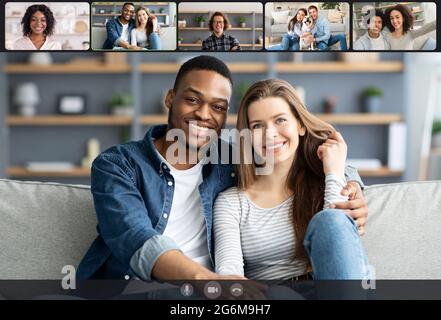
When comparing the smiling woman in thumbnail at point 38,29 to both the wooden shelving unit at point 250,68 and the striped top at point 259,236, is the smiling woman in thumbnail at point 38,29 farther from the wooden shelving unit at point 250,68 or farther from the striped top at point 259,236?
the wooden shelving unit at point 250,68

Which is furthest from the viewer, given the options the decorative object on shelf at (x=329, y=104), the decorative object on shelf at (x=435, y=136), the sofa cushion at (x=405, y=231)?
the decorative object on shelf at (x=435, y=136)

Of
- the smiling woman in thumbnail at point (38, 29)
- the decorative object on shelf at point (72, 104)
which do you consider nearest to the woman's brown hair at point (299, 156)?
the smiling woman in thumbnail at point (38, 29)

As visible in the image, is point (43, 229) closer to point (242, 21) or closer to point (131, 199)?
point (131, 199)

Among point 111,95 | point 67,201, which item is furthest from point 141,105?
point 67,201

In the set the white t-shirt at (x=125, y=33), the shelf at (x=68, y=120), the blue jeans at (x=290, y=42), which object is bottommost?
the shelf at (x=68, y=120)

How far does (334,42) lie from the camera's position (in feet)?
3.01

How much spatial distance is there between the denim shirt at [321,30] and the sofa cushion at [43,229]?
22.4 inches

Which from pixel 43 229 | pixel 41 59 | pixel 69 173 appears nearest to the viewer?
pixel 43 229

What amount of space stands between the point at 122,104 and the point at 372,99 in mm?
1355

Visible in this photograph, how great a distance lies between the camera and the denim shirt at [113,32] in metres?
0.92

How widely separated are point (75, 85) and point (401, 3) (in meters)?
2.78

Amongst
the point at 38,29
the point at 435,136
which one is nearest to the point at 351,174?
the point at 38,29

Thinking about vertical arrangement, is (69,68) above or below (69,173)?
above
